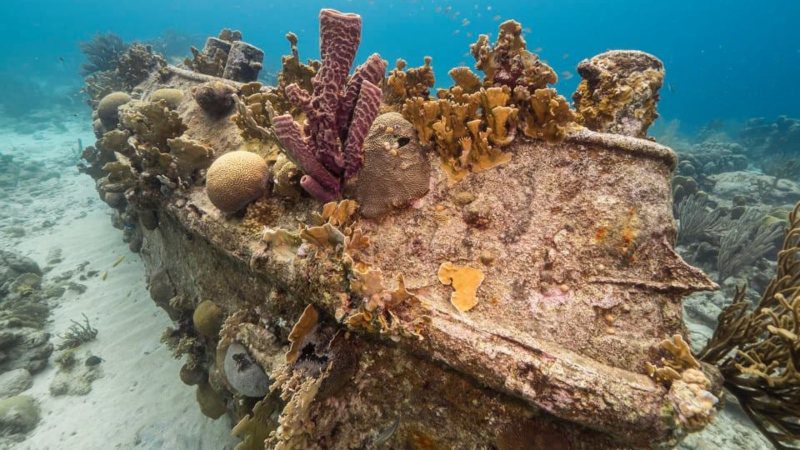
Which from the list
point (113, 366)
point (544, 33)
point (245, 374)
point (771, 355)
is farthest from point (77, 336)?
point (544, 33)

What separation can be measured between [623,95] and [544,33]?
15594cm

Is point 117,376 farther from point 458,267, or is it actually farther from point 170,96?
point 458,267

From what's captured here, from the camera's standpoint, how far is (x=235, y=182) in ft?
11.4

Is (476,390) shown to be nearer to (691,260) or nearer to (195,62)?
(691,260)

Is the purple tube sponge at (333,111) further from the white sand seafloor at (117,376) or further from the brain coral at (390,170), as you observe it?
the white sand seafloor at (117,376)

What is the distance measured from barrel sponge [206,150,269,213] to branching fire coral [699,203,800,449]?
3985 millimetres

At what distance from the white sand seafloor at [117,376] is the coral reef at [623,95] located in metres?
3.78

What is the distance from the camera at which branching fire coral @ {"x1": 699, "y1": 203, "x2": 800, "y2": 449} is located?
222 centimetres

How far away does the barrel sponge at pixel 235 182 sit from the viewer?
3.47m

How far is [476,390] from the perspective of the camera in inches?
94.7

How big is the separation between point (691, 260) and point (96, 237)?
1569 cm

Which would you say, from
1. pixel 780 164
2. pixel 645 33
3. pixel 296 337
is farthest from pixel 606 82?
pixel 645 33

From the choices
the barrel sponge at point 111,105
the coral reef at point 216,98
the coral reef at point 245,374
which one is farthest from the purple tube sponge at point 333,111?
the barrel sponge at point 111,105

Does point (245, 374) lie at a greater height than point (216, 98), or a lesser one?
lesser
